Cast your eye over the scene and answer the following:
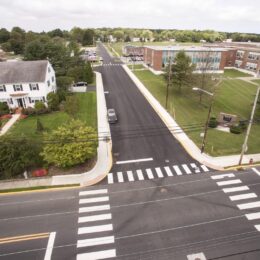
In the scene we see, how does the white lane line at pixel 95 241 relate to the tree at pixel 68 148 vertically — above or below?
below

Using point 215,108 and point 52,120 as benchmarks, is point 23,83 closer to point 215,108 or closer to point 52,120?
point 52,120

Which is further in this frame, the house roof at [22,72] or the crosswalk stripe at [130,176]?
the house roof at [22,72]

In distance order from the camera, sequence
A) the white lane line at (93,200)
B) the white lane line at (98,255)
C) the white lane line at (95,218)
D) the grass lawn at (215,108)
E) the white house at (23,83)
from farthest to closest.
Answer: the white house at (23,83)
the grass lawn at (215,108)
the white lane line at (93,200)
the white lane line at (95,218)
the white lane line at (98,255)

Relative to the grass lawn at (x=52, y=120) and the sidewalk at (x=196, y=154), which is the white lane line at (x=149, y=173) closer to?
the sidewalk at (x=196, y=154)

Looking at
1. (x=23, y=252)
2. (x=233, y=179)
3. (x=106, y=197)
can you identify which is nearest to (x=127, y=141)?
(x=106, y=197)

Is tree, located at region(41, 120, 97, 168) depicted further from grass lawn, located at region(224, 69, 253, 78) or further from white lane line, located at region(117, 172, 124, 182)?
grass lawn, located at region(224, 69, 253, 78)

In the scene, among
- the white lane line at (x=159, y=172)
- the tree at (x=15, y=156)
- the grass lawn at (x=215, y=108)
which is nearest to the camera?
the tree at (x=15, y=156)

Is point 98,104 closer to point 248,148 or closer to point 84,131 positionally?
point 84,131

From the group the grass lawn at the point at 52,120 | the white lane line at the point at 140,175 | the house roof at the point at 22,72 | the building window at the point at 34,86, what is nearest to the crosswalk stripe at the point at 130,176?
the white lane line at the point at 140,175
